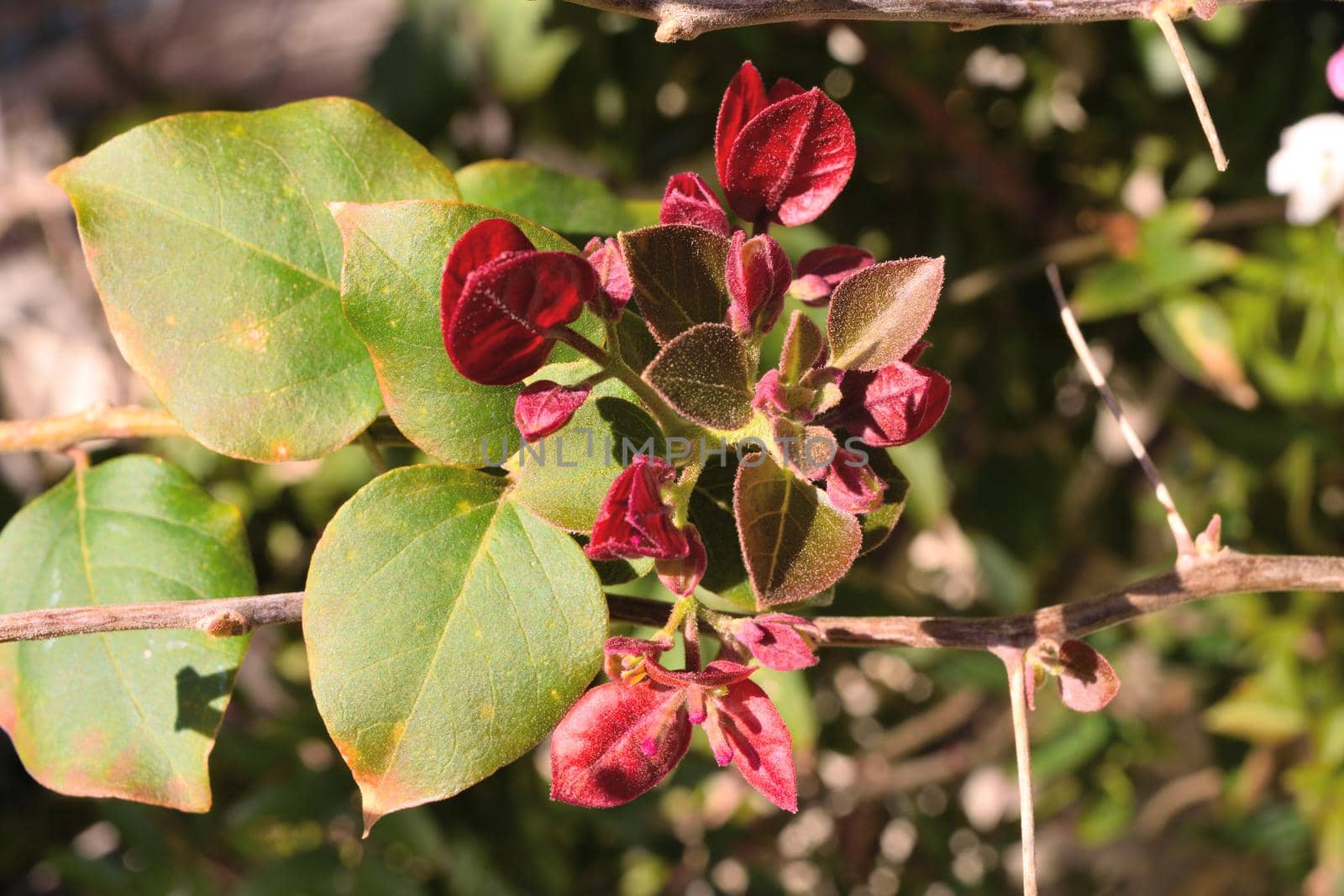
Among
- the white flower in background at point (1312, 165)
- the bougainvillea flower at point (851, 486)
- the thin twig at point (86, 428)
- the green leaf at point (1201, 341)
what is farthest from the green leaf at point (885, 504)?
the green leaf at point (1201, 341)

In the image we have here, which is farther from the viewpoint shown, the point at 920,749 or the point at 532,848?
the point at 920,749

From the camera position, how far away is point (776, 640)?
43cm

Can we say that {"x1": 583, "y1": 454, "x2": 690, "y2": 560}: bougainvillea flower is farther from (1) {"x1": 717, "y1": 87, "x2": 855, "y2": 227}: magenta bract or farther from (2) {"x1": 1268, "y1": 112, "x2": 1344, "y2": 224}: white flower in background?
(2) {"x1": 1268, "y1": 112, "x2": 1344, "y2": 224}: white flower in background

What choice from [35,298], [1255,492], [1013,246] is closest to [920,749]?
[1255,492]

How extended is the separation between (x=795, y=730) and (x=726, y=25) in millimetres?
564

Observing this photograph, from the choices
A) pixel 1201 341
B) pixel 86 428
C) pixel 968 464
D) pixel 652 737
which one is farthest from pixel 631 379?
pixel 968 464

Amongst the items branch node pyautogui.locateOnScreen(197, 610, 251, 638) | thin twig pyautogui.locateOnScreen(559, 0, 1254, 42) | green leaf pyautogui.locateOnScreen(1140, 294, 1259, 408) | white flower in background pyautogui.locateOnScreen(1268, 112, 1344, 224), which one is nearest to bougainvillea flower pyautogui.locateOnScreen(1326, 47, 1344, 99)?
white flower in background pyautogui.locateOnScreen(1268, 112, 1344, 224)

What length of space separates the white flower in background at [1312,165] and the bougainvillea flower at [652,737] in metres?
0.61

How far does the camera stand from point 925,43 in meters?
1.11

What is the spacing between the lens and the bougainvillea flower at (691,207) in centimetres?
45

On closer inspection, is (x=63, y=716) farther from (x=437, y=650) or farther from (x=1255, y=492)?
(x=1255, y=492)

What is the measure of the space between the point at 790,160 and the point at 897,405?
0.37ft

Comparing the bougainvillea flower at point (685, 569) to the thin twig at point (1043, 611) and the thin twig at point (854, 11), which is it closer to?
the thin twig at point (1043, 611)

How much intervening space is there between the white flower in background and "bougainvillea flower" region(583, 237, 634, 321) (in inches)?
22.9
